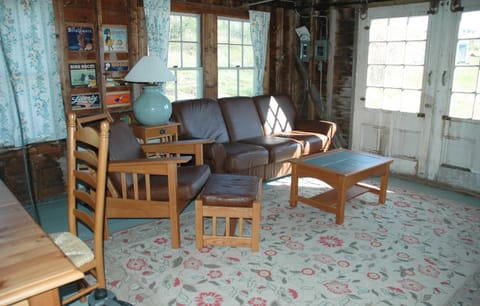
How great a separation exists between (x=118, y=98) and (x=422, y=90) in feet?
10.9

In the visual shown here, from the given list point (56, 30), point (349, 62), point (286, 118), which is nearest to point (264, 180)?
point (286, 118)

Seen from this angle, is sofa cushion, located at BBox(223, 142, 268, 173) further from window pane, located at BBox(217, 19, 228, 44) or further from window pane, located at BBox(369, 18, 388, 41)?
window pane, located at BBox(369, 18, 388, 41)

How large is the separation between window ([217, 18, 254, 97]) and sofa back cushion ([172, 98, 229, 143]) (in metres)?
0.64

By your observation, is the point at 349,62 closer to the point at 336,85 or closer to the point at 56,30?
the point at 336,85

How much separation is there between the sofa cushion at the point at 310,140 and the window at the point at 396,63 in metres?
0.85

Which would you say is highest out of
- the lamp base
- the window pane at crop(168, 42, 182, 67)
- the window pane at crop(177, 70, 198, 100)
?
the window pane at crop(168, 42, 182, 67)

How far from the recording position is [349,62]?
5.15m

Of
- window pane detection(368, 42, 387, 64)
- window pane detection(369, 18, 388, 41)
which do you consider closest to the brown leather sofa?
window pane detection(368, 42, 387, 64)

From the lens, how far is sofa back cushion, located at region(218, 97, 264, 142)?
15.0 ft

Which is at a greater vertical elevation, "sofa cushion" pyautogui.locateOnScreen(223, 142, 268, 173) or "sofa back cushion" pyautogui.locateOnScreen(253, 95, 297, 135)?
"sofa back cushion" pyautogui.locateOnScreen(253, 95, 297, 135)

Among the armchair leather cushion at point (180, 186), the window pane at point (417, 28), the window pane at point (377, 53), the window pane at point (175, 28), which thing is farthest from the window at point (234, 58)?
the armchair leather cushion at point (180, 186)

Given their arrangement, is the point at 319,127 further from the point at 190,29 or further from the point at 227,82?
the point at 190,29

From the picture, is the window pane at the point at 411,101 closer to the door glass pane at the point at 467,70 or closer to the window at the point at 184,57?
the door glass pane at the point at 467,70

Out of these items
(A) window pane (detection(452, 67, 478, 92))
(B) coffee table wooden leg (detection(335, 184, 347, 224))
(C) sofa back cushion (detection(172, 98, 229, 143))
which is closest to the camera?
(B) coffee table wooden leg (detection(335, 184, 347, 224))
